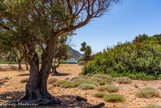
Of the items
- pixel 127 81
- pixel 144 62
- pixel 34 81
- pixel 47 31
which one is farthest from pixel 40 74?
pixel 144 62

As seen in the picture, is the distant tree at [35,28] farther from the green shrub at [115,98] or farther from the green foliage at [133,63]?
the green foliage at [133,63]

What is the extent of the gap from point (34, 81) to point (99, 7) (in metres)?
4.31

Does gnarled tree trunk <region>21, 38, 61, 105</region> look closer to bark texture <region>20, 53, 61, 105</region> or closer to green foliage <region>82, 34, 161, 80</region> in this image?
bark texture <region>20, 53, 61, 105</region>

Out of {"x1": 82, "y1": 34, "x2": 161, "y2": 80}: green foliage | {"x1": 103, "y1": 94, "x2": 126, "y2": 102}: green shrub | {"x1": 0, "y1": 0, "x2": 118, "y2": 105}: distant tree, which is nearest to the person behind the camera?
{"x1": 0, "y1": 0, "x2": 118, "y2": 105}: distant tree

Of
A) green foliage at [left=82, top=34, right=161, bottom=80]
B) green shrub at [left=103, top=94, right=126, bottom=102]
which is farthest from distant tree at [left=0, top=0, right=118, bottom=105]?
green foliage at [left=82, top=34, right=161, bottom=80]

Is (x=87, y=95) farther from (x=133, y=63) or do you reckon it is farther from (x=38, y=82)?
(x=133, y=63)

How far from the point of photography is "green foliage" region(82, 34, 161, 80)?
11.7m

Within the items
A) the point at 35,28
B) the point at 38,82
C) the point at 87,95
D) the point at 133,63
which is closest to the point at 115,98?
the point at 87,95

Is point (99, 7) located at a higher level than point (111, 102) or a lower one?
higher

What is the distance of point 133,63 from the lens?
13008mm

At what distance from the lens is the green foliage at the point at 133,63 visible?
459 inches

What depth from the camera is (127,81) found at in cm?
1008

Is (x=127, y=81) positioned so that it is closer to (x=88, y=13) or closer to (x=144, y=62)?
(x=144, y=62)

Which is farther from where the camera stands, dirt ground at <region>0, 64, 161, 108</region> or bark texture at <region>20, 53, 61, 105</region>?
dirt ground at <region>0, 64, 161, 108</region>
